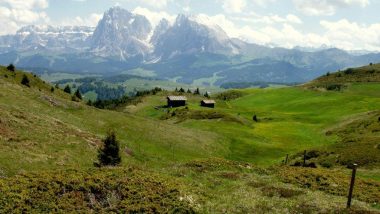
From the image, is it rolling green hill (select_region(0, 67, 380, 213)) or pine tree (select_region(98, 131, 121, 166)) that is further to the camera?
pine tree (select_region(98, 131, 121, 166))

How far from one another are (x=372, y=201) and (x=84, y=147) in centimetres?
3492

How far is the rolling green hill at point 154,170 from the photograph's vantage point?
28.7 meters

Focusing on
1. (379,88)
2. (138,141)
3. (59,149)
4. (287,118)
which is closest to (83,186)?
(59,149)

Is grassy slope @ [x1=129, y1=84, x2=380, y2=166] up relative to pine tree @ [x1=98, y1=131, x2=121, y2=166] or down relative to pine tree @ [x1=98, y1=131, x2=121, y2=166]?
down

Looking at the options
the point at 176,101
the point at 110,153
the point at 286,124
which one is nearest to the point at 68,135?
the point at 110,153

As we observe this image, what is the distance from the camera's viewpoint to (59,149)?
160ft

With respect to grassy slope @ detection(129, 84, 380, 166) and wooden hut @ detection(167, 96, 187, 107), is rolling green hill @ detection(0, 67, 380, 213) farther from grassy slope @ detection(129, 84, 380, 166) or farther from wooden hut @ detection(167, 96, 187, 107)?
wooden hut @ detection(167, 96, 187, 107)

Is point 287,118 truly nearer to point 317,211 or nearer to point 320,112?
point 320,112

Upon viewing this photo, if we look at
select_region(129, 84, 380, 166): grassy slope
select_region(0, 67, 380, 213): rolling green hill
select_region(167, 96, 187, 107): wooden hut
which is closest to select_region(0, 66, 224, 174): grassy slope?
select_region(0, 67, 380, 213): rolling green hill

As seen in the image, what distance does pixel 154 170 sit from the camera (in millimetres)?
38688

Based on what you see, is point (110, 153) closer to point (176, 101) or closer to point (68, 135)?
point (68, 135)

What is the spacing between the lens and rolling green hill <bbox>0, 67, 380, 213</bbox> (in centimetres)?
2869

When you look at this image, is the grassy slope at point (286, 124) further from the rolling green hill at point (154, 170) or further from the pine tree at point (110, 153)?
the pine tree at point (110, 153)

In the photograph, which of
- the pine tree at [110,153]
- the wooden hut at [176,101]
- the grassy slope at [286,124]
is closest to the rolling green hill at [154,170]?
the grassy slope at [286,124]
